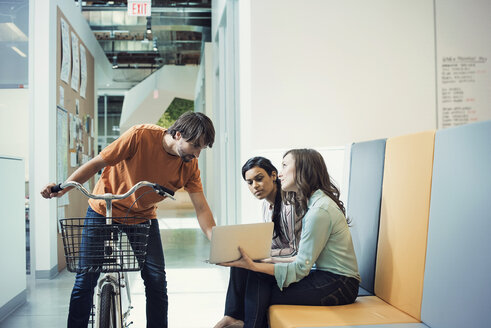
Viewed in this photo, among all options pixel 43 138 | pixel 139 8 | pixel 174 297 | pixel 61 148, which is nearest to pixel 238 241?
pixel 174 297

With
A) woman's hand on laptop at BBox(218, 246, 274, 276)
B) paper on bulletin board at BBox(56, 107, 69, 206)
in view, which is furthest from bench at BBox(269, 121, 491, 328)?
paper on bulletin board at BBox(56, 107, 69, 206)

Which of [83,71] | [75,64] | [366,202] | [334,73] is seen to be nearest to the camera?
[366,202]

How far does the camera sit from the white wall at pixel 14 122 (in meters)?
3.75

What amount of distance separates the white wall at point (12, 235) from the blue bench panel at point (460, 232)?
271 cm

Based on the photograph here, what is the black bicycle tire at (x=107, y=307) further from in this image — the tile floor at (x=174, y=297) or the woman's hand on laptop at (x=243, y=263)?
the tile floor at (x=174, y=297)

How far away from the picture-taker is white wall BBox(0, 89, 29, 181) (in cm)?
375

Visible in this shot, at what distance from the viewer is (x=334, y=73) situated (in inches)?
129

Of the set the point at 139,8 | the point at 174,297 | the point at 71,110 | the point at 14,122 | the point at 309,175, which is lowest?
the point at 174,297

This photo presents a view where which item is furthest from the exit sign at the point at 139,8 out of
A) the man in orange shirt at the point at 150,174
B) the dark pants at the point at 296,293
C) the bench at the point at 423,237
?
the dark pants at the point at 296,293

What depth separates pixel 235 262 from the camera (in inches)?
77.5

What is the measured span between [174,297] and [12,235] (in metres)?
1.29

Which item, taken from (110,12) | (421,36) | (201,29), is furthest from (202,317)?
(110,12)

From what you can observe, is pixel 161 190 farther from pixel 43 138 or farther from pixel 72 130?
pixel 72 130

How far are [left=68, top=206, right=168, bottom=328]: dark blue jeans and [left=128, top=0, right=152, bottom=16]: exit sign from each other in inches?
129
